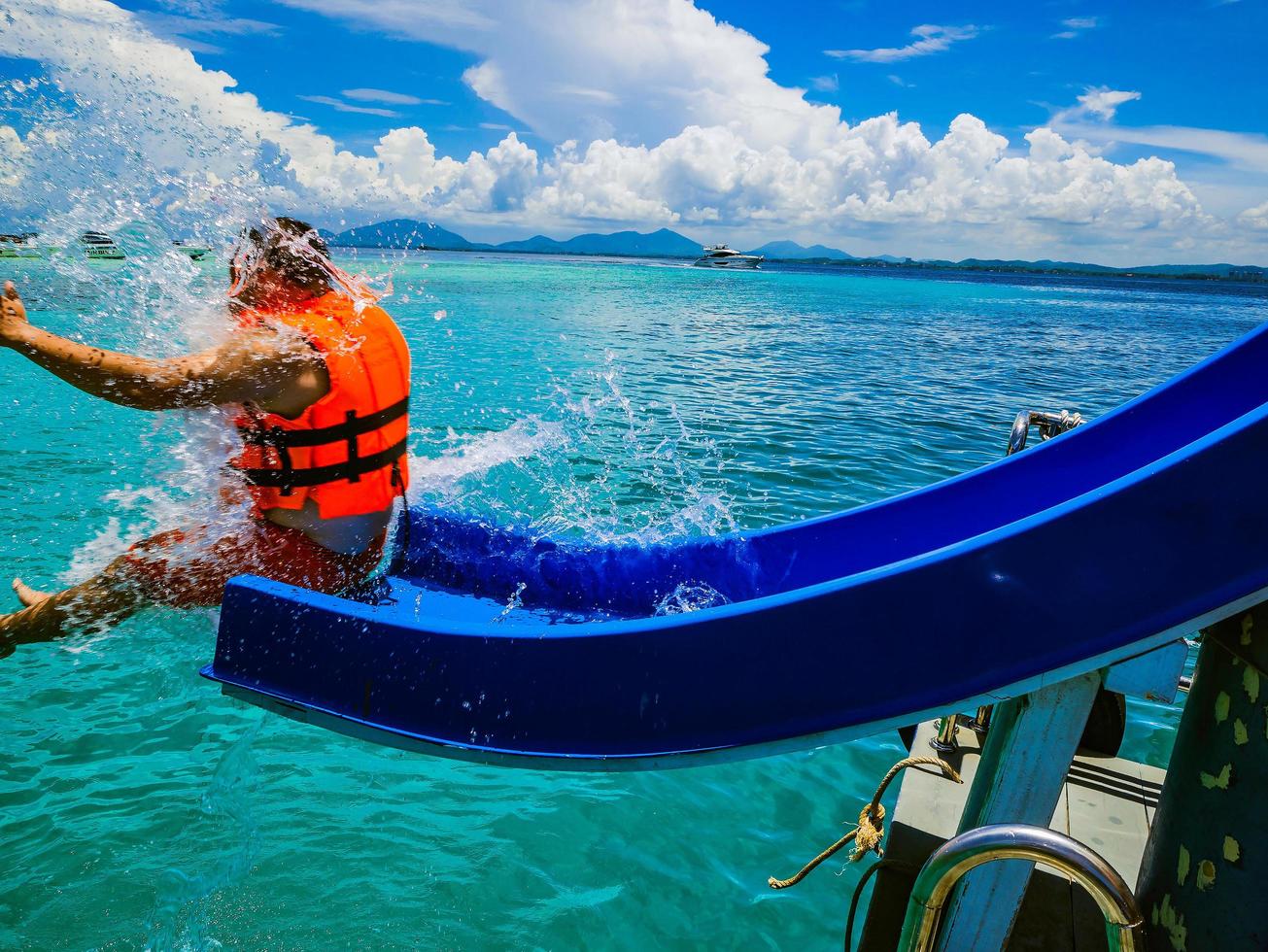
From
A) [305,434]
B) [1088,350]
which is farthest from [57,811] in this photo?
[1088,350]

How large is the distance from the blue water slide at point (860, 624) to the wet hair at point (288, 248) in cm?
130

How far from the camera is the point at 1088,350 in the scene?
2411cm

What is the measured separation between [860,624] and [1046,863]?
51cm

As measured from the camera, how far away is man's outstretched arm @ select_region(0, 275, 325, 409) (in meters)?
2.68

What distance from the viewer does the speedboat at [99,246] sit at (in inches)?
142

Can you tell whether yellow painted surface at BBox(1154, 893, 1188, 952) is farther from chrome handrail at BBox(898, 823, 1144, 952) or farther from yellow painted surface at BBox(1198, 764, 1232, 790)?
yellow painted surface at BBox(1198, 764, 1232, 790)

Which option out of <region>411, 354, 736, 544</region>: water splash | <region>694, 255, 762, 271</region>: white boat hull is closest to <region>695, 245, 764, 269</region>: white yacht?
<region>694, 255, 762, 271</region>: white boat hull

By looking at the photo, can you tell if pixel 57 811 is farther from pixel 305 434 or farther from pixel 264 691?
pixel 305 434

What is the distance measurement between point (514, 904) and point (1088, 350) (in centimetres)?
2614

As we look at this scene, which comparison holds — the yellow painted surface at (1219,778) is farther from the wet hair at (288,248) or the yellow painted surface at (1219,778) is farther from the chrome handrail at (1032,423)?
the wet hair at (288,248)

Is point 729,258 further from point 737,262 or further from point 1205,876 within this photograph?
point 1205,876

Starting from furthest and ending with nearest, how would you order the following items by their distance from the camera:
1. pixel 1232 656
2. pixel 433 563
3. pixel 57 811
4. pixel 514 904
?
pixel 433 563 → pixel 57 811 → pixel 514 904 → pixel 1232 656

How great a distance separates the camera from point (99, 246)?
4.30m

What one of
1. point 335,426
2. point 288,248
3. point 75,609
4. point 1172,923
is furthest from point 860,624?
point 75,609
